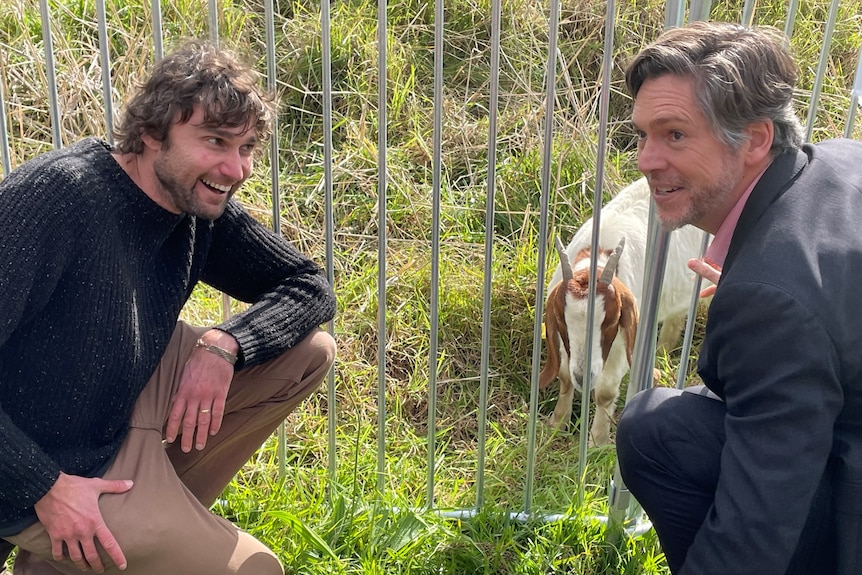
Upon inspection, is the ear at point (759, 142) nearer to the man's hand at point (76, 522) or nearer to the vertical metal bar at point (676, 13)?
the vertical metal bar at point (676, 13)

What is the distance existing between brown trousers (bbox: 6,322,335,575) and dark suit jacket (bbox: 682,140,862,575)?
1192 millimetres

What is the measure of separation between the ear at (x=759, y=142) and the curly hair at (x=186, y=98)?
124cm

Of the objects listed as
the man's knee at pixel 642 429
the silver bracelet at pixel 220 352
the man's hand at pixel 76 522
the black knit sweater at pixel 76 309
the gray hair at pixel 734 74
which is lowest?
the man's hand at pixel 76 522

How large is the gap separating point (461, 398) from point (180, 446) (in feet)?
5.77

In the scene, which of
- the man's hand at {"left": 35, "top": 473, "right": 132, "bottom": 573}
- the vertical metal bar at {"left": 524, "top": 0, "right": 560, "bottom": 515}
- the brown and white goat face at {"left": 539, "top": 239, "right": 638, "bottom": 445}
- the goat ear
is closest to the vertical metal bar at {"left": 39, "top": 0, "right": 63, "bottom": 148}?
the man's hand at {"left": 35, "top": 473, "right": 132, "bottom": 573}

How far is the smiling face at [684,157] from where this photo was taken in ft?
7.09

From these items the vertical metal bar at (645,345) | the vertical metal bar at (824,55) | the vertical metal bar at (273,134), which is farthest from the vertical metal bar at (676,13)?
the vertical metal bar at (273,134)

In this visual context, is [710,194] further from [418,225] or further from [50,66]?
[418,225]

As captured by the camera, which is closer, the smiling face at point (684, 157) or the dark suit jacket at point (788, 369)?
the dark suit jacket at point (788, 369)

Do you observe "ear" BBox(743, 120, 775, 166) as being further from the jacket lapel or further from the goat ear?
the goat ear

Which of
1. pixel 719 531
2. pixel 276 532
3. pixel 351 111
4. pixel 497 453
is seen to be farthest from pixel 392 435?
pixel 351 111

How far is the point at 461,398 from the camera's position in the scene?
421 cm

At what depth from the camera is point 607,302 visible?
400 cm

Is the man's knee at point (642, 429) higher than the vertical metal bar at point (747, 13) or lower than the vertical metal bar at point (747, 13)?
lower
